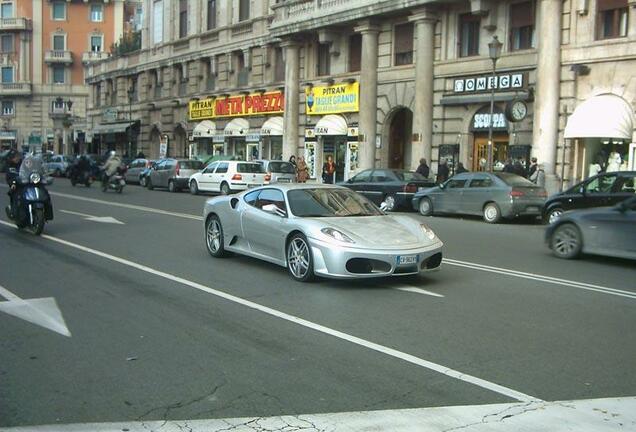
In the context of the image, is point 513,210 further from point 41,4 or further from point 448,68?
point 41,4

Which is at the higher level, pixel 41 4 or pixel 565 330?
pixel 41 4

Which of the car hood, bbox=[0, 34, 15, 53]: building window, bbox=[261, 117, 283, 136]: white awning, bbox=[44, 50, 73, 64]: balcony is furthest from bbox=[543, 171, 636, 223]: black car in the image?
bbox=[0, 34, 15, 53]: building window

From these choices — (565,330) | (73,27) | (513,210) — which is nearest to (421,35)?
(513,210)

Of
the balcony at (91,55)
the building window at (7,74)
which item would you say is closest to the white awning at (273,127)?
the balcony at (91,55)

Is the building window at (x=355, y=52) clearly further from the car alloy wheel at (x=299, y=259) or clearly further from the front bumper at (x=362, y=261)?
the front bumper at (x=362, y=261)

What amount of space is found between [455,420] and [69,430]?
2.36 m

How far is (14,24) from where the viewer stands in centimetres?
7631

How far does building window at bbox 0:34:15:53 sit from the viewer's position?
78.4 meters

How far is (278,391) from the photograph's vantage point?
5.06 metres

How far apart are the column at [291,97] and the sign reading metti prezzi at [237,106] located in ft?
4.10

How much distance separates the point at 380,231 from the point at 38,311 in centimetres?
405

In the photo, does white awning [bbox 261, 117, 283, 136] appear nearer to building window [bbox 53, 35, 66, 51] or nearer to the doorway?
the doorway

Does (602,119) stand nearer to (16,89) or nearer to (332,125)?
(332,125)

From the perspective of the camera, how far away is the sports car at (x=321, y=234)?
866 cm
